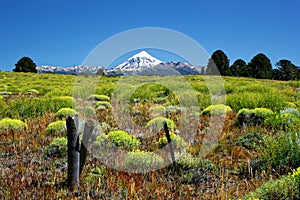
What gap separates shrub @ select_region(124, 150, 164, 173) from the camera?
194 inches

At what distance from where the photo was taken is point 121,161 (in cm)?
517

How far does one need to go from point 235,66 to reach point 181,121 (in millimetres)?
55620

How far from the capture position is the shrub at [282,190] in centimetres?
337

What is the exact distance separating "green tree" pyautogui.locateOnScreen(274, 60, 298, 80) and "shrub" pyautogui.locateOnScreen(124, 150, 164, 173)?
2366 inches

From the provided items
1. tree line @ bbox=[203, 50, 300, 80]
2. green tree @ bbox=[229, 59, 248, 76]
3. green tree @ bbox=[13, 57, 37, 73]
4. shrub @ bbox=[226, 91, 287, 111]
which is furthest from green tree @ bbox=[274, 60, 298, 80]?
shrub @ bbox=[226, 91, 287, 111]

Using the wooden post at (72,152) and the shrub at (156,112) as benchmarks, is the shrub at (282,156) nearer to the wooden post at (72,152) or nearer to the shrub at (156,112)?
the wooden post at (72,152)

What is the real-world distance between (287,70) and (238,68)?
8.80 metres

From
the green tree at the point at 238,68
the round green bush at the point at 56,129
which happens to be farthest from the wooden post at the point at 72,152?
the green tree at the point at 238,68

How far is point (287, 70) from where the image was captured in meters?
60.2

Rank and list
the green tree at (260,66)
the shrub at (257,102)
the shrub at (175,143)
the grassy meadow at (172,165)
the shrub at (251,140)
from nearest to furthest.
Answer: the grassy meadow at (172,165) < the shrub at (251,140) < the shrub at (175,143) < the shrub at (257,102) < the green tree at (260,66)

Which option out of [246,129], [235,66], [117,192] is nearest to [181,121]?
[246,129]

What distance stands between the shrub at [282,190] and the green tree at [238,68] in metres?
58.2

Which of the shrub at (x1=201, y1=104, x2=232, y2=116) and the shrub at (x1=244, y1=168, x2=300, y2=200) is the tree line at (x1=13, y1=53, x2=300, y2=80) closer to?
the shrub at (x1=201, y1=104, x2=232, y2=116)

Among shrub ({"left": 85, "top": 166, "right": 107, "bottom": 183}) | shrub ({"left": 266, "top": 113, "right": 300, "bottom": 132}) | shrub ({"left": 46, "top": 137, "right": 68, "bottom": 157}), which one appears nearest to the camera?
shrub ({"left": 85, "top": 166, "right": 107, "bottom": 183})
